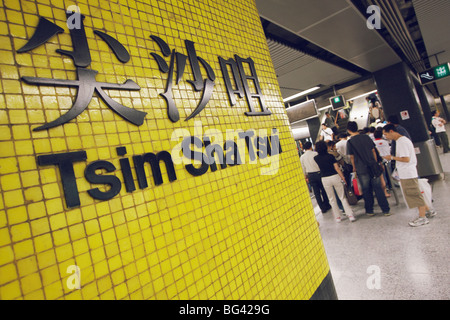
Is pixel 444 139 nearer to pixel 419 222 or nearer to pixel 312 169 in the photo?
pixel 312 169

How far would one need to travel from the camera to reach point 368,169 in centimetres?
457

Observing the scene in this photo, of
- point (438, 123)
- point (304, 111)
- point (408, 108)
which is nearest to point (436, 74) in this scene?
point (408, 108)

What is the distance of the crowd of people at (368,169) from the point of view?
376 centimetres

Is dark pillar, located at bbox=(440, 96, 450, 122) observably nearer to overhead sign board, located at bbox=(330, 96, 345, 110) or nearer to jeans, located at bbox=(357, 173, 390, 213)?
overhead sign board, located at bbox=(330, 96, 345, 110)

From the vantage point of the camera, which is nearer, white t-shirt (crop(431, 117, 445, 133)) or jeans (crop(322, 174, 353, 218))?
jeans (crop(322, 174, 353, 218))

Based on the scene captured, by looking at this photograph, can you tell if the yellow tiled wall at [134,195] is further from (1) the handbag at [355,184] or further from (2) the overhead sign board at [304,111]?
(2) the overhead sign board at [304,111]

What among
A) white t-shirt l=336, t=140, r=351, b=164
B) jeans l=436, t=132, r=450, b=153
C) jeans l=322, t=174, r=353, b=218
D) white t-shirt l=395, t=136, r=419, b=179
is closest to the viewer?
white t-shirt l=395, t=136, r=419, b=179

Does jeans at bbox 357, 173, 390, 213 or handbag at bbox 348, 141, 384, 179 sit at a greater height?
handbag at bbox 348, 141, 384, 179

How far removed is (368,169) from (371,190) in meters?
0.47

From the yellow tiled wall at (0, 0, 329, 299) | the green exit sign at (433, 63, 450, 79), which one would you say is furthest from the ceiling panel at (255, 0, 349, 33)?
the green exit sign at (433, 63, 450, 79)

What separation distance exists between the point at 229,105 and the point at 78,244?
48.0 inches

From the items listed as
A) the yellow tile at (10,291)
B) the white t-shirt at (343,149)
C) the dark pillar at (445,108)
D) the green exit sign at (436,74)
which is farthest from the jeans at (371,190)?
the dark pillar at (445,108)

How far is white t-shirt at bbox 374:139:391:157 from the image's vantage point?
17.0 ft

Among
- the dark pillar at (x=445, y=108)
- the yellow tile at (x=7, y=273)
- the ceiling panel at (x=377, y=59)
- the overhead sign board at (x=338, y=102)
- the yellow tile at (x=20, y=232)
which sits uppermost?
the ceiling panel at (x=377, y=59)
